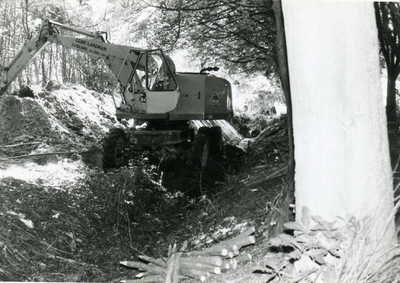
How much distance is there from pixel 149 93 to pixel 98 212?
276 cm

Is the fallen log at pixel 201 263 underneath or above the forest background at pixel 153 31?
underneath

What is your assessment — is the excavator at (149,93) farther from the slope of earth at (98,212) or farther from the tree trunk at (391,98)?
the tree trunk at (391,98)

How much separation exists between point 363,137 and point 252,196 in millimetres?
3275

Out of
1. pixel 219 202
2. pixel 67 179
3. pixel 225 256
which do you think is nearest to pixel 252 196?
pixel 219 202

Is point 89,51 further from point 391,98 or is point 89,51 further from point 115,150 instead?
point 391,98

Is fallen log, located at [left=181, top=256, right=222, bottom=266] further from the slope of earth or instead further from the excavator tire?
the excavator tire

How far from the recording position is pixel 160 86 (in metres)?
7.95

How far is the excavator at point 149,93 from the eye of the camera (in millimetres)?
7906

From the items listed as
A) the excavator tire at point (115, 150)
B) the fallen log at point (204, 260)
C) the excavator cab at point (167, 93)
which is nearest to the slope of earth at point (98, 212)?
the fallen log at point (204, 260)

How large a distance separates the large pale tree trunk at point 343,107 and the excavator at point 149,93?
548cm

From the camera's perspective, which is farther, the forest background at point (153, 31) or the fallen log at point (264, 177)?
the forest background at point (153, 31)

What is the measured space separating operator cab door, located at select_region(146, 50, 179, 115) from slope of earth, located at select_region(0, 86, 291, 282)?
123 cm

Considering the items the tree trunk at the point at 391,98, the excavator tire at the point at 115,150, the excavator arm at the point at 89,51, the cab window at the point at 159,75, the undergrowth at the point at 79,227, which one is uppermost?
the excavator arm at the point at 89,51

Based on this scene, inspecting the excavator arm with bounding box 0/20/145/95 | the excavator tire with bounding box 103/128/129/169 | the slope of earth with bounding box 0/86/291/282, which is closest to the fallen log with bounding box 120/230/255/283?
the slope of earth with bounding box 0/86/291/282
